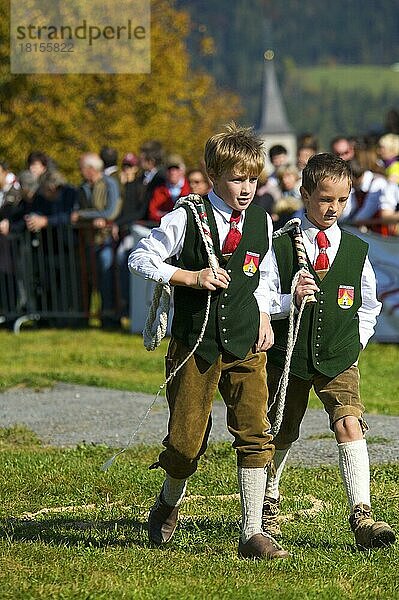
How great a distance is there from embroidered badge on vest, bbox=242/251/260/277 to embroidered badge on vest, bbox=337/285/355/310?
1.45ft

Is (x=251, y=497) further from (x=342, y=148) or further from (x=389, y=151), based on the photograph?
(x=342, y=148)

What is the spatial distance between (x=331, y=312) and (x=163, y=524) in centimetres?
124

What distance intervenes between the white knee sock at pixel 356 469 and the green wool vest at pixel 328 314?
0.34 meters

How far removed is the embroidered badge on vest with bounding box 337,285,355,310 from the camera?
227 inches

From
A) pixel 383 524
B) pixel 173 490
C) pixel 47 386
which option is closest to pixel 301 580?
pixel 383 524

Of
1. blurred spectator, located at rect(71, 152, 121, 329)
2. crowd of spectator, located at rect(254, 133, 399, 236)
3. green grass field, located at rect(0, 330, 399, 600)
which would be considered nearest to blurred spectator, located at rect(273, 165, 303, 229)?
crowd of spectator, located at rect(254, 133, 399, 236)

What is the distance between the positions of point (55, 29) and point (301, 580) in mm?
27871

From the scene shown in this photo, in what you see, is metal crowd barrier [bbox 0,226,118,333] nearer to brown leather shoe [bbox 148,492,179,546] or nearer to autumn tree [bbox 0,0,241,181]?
brown leather shoe [bbox 148,492,179,546]

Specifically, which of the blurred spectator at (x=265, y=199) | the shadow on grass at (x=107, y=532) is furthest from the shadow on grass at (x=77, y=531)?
the blurred spectator at (x=265, y=199)

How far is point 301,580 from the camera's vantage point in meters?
5.16

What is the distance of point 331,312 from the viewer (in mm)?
5746

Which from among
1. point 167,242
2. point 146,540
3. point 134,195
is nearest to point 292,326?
point 167,242

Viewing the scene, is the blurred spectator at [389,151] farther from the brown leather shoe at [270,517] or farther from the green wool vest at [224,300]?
the green wool vest at [224,300]

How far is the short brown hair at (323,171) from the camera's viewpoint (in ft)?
18.5
